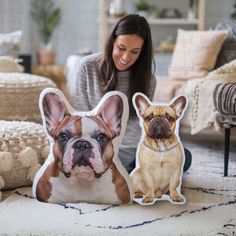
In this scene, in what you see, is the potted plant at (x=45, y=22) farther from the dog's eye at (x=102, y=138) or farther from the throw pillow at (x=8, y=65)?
the dog's eye at (x=102, y=138)

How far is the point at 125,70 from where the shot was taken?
177 centimetres

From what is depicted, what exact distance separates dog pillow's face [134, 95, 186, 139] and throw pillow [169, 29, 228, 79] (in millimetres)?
1441

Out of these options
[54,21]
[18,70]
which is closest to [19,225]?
[18,70]

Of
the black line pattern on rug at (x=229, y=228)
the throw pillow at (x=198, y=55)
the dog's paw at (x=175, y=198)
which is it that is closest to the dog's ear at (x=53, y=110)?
the dog's paw at (x=175, y=198)

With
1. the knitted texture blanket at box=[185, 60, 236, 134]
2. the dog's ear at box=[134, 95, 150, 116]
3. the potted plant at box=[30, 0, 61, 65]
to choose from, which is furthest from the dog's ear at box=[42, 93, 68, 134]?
the potted plant at box=[30, 0, 61, 65]

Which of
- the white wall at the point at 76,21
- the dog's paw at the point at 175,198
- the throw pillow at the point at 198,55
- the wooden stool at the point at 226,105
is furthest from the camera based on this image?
the white wall at the point at 76,21

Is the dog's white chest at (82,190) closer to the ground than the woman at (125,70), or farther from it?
closer to the ground

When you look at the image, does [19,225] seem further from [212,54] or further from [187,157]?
[212,54]

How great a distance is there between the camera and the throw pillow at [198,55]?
9.89 ft

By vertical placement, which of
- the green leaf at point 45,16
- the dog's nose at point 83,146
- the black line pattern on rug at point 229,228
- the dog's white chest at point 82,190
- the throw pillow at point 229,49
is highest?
the green leaf at point 45,16

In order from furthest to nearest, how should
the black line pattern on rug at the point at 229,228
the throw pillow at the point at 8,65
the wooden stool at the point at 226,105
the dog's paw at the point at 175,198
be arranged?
the throw pillow at the point at 8,65 → the wooden stool at the point at 226,105 → the dog's paw at the point at 175,198 → the black line pattern on rug at the point at 229,228

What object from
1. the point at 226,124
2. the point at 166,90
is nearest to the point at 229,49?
the point at 166,90

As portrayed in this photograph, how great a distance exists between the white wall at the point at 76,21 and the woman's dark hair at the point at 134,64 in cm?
236

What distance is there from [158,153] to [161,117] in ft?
0.43
